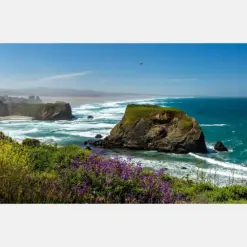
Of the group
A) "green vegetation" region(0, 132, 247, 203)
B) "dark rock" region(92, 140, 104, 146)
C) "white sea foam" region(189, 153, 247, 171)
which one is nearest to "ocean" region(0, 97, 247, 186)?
"dark rock" region(92, 140, 104, 146)

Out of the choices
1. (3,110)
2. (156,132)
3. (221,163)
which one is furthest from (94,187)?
(221,163)

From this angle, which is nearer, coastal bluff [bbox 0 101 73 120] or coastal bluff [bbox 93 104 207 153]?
coastal bluff [bbox 0 101 73 120]

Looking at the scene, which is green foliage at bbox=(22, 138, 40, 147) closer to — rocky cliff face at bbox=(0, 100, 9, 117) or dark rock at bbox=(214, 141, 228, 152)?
rocky cliff face at bbox=(0, 100, 9, 117)

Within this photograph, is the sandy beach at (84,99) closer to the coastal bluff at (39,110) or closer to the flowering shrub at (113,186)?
the coastal bluff at (39,110)

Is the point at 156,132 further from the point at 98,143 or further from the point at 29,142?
the point at 29,142
